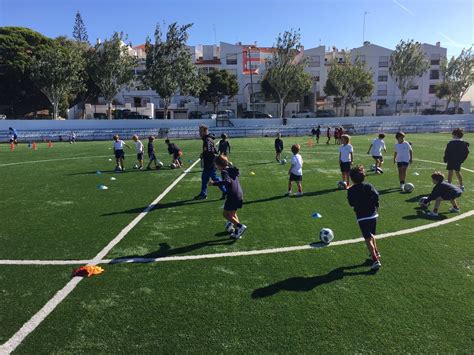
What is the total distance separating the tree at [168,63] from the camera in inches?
1978

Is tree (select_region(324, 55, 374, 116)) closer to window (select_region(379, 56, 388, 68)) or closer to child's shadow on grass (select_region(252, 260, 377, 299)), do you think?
window (select_region(379, 56, 388, 68))

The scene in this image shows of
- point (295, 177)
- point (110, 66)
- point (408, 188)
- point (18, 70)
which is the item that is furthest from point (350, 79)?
point (295, 177)

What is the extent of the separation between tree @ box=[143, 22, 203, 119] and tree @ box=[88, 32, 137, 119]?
8.70 ft

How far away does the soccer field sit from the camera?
445 cm

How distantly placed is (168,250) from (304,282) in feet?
8.92

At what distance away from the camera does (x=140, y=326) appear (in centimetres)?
469

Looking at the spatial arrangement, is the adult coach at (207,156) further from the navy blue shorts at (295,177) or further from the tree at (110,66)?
the tree at (110,66)

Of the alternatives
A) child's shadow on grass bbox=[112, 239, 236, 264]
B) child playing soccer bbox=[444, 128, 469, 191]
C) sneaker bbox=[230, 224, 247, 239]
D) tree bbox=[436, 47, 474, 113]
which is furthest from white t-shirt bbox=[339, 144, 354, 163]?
tree bbox=[436, 47, 474, 113]

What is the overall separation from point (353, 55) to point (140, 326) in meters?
82.6

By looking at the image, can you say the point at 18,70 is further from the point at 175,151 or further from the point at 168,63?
the point at 175,151

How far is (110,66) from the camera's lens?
160ft

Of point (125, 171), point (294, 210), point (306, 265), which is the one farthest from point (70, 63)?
point (306, 265)

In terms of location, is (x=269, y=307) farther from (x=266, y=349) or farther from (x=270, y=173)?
(x=270, y=173)

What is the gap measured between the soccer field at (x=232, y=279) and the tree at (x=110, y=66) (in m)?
41.0
